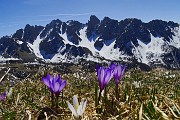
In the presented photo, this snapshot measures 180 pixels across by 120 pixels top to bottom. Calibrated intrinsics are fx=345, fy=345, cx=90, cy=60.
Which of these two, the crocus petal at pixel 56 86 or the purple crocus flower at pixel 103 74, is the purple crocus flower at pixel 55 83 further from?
the purple crocus flower at pixel 103 74

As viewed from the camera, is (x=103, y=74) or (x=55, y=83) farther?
(x=55, y=83)

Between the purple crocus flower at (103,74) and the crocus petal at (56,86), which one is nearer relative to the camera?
the purple crocus flower at (103,74)

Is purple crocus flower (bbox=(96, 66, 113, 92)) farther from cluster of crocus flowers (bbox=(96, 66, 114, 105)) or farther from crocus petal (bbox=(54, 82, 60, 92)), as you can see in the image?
crocus petal (bbox=(54, 82, 60, 92))

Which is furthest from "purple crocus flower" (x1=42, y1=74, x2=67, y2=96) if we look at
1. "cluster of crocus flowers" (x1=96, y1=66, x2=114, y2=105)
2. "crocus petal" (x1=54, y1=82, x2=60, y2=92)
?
"cluster of crocus flowers" (x1=96, y1=66, x2=114, y2=105)

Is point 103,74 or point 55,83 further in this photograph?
point 55,83

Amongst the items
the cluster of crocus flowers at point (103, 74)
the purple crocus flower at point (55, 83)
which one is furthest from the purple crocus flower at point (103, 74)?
the purple crocus flower at point (55, 83)

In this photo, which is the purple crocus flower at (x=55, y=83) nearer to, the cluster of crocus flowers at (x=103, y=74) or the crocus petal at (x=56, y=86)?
the crocus petal at (x=56, y=86)

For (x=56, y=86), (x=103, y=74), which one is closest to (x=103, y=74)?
(x=103, y=74)

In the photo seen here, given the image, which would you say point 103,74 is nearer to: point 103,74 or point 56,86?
point 103,74

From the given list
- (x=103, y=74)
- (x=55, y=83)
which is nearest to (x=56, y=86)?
(x=55, y=83)

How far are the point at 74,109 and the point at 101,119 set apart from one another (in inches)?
19.0

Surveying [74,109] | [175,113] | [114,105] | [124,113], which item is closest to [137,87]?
[114,105]

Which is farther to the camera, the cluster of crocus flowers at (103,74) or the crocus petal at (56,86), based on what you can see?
the crocus petal at (56,86)

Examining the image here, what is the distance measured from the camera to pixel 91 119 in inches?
119
